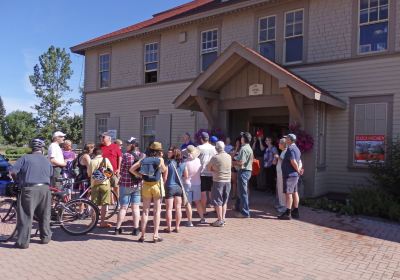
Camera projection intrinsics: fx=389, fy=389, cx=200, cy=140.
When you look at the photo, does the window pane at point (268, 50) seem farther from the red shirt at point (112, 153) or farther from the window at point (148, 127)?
the red shirt at point (112, 153)

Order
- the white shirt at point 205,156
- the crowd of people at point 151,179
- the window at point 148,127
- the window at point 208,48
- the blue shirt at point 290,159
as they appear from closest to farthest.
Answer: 1. the crowd of people at point 151,179
2. the white shirt at point 205,156
3. the blue shirt at point 290,159
4. the window at point 208,48
5. the window at point 148,127

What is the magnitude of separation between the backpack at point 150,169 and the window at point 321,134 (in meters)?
5.79

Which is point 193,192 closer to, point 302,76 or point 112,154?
point 112,154

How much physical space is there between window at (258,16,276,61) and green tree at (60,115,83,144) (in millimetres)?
40050

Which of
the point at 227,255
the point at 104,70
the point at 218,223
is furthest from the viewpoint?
the point at 104,70

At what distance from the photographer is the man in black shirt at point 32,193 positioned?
622cm

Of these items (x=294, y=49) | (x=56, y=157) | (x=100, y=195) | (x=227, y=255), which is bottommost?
(x=227, y=255)

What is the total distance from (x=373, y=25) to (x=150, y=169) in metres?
7.86

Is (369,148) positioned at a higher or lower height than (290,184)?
higher

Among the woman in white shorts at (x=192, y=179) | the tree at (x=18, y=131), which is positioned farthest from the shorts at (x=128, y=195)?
the tree at (x=18, y=131)

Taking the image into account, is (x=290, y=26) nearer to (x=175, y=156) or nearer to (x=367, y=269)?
(x=175, y=156)

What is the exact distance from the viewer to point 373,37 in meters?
10.7

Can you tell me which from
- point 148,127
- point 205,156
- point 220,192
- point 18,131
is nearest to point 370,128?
point 205,156

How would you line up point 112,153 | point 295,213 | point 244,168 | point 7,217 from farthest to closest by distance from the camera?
point 112,153 → point 295,213 → point 244,168 → point 7,217
